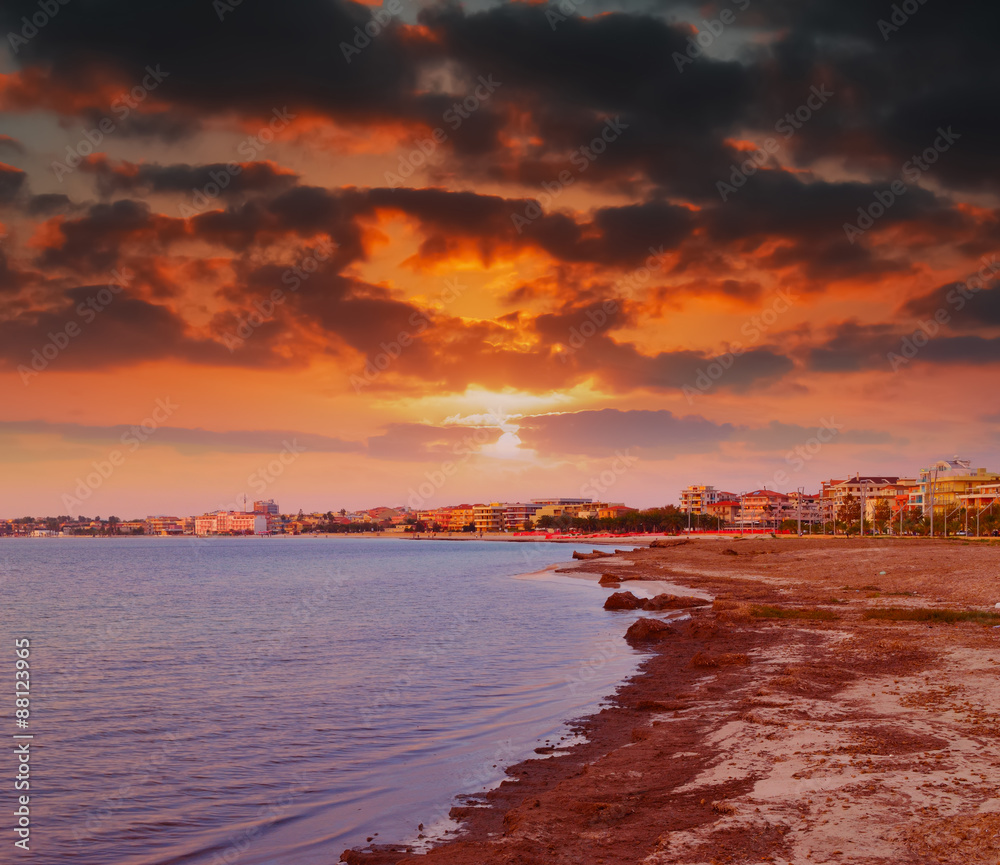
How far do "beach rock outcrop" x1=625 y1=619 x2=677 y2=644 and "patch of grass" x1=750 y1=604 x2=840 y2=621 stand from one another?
4714 millimetres

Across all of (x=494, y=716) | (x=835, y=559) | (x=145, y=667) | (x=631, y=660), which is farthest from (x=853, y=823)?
(x=835, y=559)

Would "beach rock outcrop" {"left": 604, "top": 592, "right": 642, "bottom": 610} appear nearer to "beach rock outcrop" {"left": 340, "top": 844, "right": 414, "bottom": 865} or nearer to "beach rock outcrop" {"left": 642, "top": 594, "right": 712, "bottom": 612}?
"beach rock outcrop" {"left": 642, "top": 594, "right": 712, "bottom": 612}

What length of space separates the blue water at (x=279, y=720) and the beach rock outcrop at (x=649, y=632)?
1003mm

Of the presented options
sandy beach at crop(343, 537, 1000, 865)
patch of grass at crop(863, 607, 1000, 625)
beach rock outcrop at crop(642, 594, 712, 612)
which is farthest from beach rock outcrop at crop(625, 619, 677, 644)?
beach rock outcrop at crop(642, 594, 712, 612)

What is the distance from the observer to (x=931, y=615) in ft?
90.9

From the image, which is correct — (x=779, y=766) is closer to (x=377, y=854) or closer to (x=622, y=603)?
(x=377, y=854)

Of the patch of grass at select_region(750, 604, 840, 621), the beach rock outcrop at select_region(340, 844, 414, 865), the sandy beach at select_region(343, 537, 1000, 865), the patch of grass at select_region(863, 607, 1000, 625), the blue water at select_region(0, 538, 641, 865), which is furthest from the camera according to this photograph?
the patch of grass at select_region(750, 604, 840, 621)

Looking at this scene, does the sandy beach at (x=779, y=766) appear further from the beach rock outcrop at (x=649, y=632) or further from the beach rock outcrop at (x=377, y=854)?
the beach rock outcrop at (x=649, y=632)

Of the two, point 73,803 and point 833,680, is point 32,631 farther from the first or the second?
point 833,680

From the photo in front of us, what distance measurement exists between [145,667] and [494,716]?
16.2 metres

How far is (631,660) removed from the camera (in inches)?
1040

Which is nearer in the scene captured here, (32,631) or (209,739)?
(209,739)

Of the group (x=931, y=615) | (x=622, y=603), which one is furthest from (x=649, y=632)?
(x=622, y=603)

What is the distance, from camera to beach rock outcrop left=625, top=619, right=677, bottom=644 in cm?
3008
